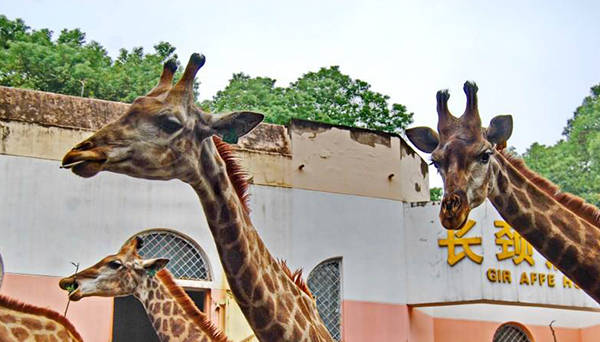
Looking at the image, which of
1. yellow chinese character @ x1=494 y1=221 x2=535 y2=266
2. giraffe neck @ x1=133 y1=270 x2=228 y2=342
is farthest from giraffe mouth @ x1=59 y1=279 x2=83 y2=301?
yellow chinese character @ x1=494 y1=221 x2=535 y2=266

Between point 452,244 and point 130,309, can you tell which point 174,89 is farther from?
point 130,309

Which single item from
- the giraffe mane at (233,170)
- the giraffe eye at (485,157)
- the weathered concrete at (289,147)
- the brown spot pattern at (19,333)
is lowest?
the brown spot pattern at (19,333)

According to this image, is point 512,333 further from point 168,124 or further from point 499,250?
point 168,124

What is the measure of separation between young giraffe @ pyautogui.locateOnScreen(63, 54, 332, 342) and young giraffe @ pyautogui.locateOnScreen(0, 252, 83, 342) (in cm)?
205

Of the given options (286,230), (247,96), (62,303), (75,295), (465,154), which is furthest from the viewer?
(247,96)

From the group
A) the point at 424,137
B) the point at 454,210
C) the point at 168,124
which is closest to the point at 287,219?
the point at 424,137

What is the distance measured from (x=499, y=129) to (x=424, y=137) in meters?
0.76

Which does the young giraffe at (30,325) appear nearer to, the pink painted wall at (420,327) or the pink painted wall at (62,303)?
the pink painted wall at (62,303)

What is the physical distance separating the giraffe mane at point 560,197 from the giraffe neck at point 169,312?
317 centimetres

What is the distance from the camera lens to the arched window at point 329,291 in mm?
15750

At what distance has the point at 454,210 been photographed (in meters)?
6.88

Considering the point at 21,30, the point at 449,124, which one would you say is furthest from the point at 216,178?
the point at 21,30

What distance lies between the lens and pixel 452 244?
52.9 feet

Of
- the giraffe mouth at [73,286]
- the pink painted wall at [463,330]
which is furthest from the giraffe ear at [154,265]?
the pink painted wall at [463,330]
